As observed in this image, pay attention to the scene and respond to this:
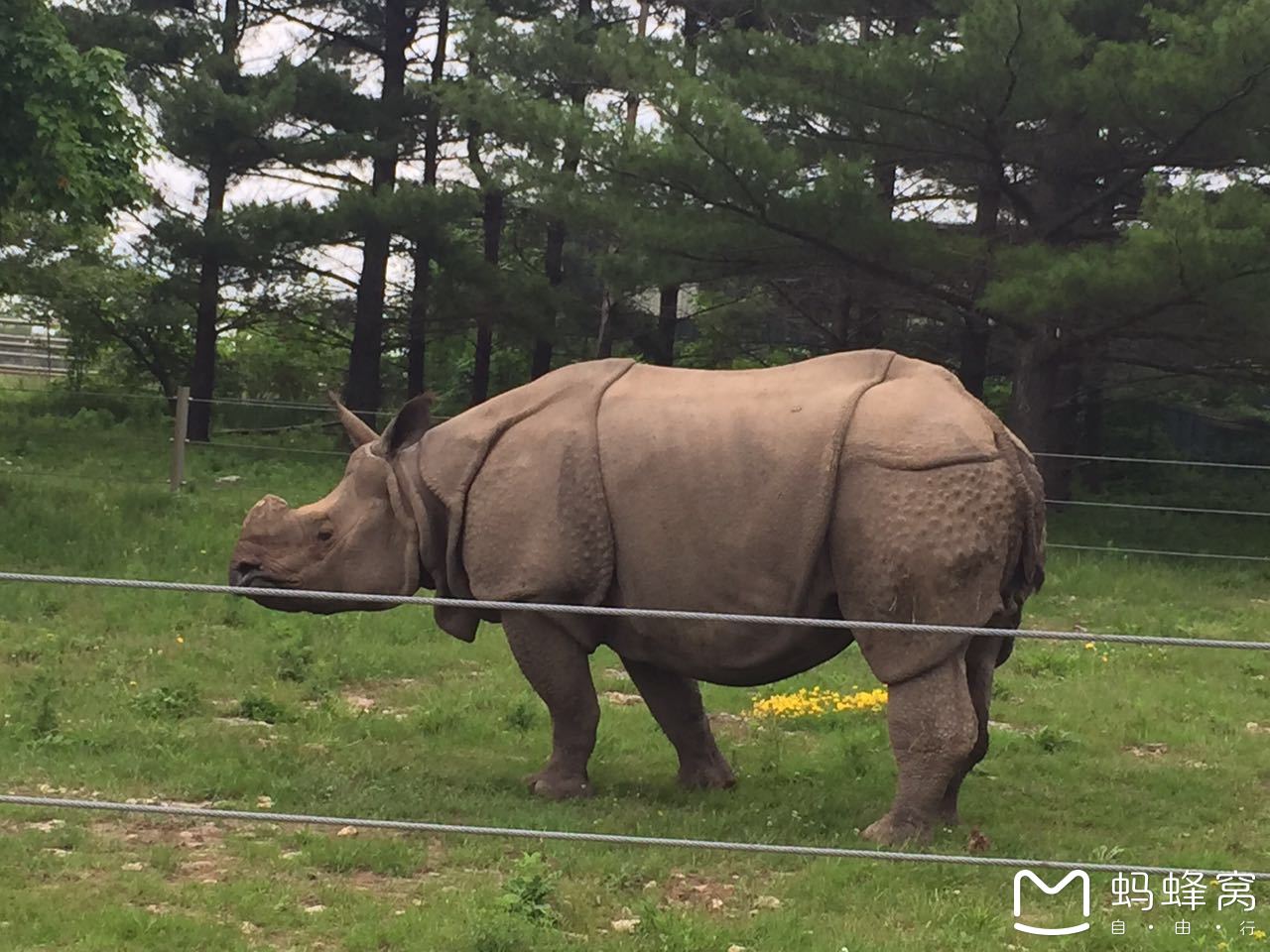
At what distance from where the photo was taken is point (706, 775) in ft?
24.2

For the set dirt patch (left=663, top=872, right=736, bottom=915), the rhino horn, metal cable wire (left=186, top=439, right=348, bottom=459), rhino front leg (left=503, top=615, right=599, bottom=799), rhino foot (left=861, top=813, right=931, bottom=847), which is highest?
the rhino horn

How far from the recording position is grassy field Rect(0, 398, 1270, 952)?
5266 millimetres

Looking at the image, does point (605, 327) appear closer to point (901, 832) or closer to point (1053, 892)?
point (901, 832)

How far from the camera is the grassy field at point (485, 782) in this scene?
5266 mm

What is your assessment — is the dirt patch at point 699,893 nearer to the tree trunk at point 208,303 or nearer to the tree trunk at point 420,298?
the tree trunk at point 208,303

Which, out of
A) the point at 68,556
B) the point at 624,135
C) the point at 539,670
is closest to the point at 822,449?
the point at 539,670

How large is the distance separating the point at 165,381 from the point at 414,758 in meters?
19.3

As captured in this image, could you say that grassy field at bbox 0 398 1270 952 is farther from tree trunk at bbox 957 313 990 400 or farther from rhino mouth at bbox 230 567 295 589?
tree trunk at bbox 957 313 990 400

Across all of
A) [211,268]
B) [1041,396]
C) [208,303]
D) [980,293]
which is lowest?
[1041,396]

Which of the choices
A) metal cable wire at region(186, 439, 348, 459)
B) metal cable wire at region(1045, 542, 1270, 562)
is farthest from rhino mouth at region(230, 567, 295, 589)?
metal cable wire at region(1045, 542, 1270, 562)

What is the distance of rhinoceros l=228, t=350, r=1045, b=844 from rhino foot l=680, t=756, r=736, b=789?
10 millimetres

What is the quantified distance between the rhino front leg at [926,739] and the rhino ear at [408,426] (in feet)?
8.47

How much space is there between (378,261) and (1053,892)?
18.3 metres

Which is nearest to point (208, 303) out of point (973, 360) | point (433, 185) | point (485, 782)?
point (433, 185)
